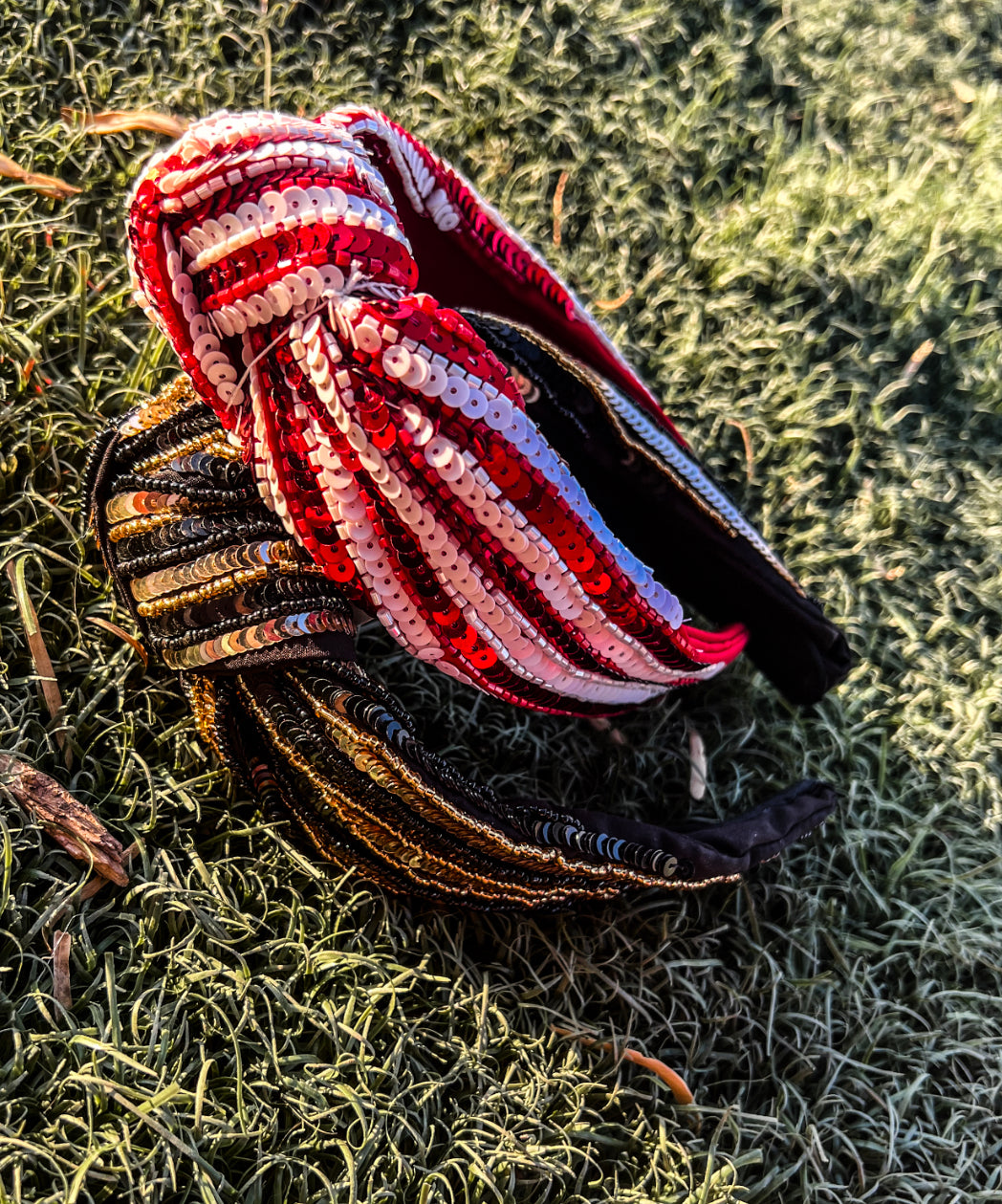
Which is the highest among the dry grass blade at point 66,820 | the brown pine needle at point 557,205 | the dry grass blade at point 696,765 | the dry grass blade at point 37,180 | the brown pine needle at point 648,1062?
the dry grass blade at point 37,180

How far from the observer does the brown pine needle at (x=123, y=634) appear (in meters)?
0.90

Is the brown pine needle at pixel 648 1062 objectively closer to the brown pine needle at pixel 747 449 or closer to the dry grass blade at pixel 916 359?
the brown pine needle at pixel 747 449

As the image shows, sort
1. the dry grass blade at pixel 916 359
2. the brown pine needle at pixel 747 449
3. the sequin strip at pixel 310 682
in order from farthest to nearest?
the dry grass blade at pixel 916 359 → the brown pine needle at pixel 747 449 → the sequin strip at pixel 310 682

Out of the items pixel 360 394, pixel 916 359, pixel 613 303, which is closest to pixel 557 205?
pixel 613 303

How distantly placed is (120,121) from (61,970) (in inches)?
37.4

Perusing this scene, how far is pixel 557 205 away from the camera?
1.37 metres

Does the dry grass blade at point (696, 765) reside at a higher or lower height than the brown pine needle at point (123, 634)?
lower

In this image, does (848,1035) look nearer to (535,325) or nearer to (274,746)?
(274,746)

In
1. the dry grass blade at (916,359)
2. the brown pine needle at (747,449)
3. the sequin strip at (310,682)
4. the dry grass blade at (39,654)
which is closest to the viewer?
the sequin strip at (310,682)

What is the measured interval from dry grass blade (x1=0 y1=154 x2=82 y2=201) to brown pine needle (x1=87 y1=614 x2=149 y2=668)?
527 mm

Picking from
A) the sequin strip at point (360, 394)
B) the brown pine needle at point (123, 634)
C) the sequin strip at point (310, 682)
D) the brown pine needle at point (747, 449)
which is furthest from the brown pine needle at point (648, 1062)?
the brown pine needle at point (747, 449)

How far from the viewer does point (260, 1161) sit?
73cm

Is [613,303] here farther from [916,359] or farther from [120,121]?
[120,121]

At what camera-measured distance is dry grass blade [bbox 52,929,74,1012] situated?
751 mm
